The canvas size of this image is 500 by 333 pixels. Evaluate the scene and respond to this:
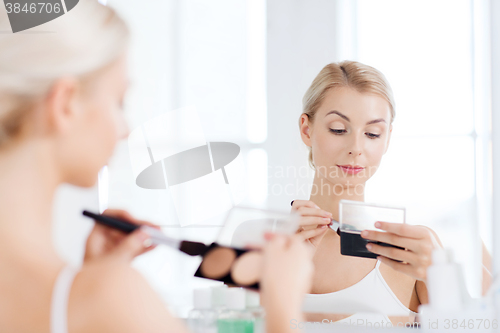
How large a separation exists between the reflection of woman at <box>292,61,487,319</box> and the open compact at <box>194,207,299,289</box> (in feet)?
0.35

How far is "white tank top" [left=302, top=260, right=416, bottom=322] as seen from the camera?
58 cm

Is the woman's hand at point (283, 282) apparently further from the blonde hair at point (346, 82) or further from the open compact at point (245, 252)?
the blonde hair at point (346, 82)

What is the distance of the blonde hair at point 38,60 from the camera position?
343 mm

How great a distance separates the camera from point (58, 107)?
1.14ft

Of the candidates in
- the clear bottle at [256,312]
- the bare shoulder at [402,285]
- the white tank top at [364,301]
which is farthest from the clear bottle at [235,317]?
the bare shoulder at [402,285]

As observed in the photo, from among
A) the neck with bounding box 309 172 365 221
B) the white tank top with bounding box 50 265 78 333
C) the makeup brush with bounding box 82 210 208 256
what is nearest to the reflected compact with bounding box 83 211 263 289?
the makeup brush with bounding box 82 210 208 256

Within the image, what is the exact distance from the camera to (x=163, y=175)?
0.75 metres

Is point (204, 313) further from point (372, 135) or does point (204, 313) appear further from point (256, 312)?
point (372, 135)

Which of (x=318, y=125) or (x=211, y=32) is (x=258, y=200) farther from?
(x=211, y=32)

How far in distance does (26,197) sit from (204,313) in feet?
0.93

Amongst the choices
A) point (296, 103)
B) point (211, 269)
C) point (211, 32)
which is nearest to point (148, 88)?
point (211, 32)

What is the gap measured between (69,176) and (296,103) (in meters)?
0.40

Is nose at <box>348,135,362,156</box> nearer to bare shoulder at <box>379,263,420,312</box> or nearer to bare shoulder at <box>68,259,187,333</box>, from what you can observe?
bare shoulder at <box>379,263,420,312</box>

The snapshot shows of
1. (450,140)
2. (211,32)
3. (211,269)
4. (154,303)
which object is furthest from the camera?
(211,32)
